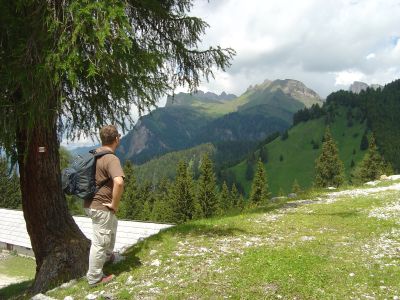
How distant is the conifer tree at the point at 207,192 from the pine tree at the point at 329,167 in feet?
101

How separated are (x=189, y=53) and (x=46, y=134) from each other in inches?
203

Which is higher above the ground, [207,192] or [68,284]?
[68,284]

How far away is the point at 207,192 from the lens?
71750 millimetres

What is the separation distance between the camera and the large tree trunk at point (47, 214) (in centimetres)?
977

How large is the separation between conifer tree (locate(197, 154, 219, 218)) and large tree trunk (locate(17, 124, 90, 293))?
61.0m

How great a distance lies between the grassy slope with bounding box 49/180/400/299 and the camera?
7.62 metres

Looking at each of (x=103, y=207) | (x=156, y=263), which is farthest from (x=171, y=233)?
(x=103, y=207)

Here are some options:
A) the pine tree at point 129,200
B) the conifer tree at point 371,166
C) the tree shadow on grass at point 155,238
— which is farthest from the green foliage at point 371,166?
the tree shadow on grass at point 155,238

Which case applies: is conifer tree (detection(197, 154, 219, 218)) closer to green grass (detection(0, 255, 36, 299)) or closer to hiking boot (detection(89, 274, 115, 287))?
green grass (detection(0, 255, 36, 299))

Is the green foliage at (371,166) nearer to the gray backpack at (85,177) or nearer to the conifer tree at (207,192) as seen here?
the conifer tree at (207,192)

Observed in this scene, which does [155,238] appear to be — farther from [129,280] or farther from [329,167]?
[329,167]

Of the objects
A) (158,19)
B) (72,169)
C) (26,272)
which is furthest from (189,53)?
(26,272)

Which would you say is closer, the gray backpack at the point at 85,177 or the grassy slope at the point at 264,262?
the grassy slope at the point at 264,262

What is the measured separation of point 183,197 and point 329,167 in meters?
37.9
